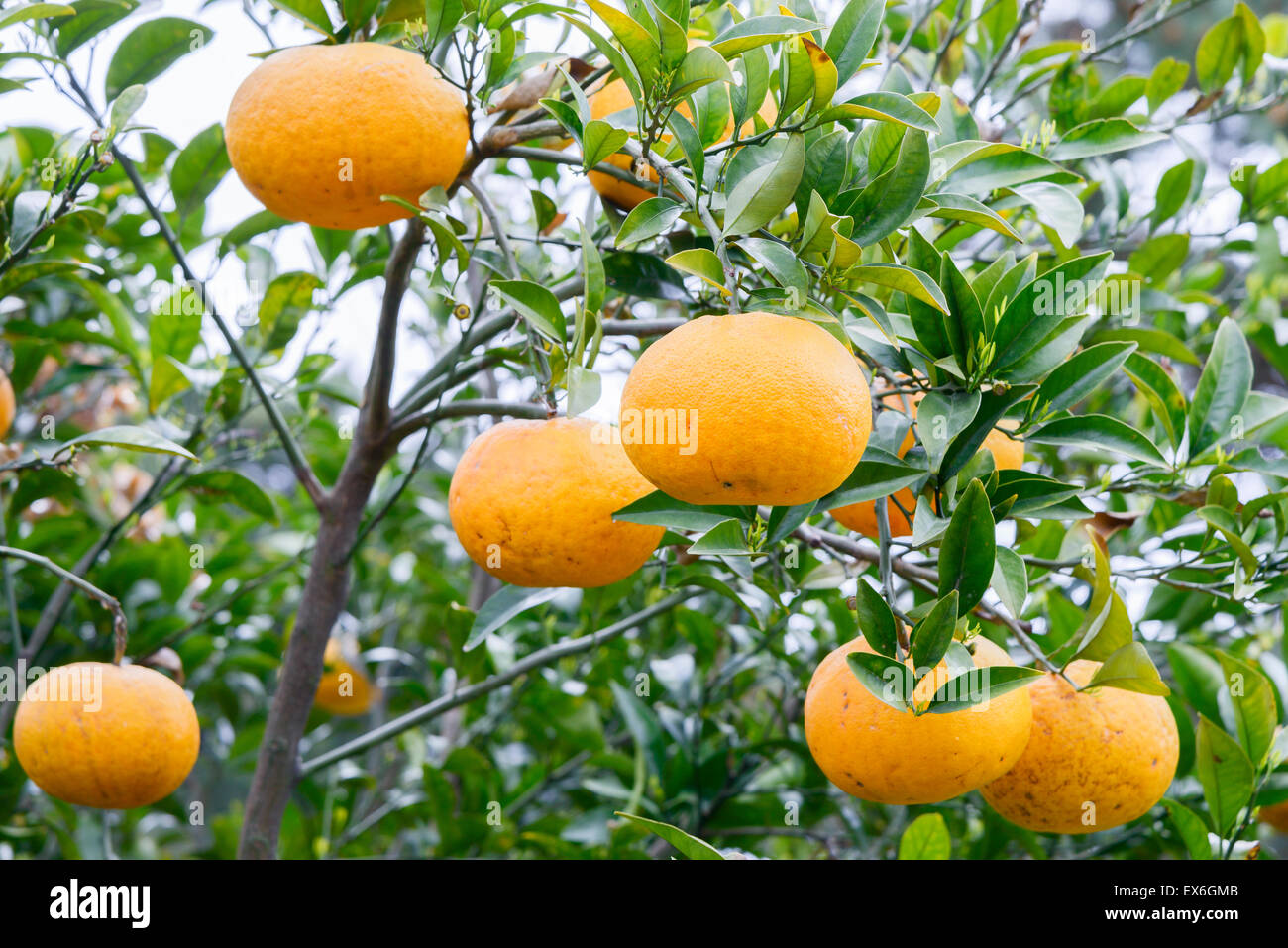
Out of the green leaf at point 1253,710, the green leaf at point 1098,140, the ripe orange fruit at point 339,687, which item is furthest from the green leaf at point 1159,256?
the ripe orange fruit at point 339,687

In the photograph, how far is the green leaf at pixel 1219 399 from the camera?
1242mm

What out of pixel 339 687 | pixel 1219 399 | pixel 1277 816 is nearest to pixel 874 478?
pixel 1219 399

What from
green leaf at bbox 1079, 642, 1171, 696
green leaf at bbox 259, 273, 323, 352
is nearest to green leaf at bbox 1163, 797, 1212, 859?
green leaf at bbox 1079, 642, 1171, 696

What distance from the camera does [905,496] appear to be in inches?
44.6

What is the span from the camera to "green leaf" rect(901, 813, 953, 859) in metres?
1.23

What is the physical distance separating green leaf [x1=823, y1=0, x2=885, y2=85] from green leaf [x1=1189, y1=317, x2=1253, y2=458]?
64 centimetres

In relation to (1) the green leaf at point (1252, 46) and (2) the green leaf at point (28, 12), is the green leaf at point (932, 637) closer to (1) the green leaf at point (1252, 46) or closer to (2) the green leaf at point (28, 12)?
(2) the green leaf at point (28, 12)

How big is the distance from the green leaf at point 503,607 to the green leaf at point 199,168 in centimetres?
76

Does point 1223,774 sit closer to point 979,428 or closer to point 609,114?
point 979,428
